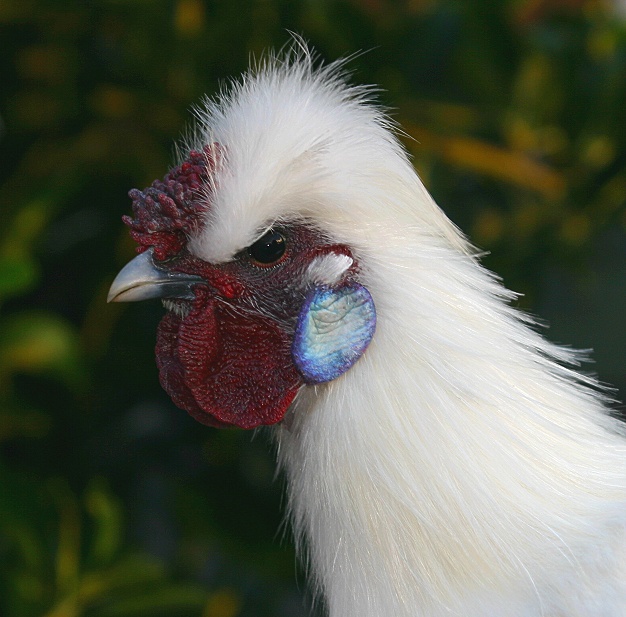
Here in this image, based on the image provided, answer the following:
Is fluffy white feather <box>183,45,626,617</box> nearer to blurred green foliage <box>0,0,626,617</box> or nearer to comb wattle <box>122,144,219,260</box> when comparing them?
comb wattle <box>122,144,219,260</box>

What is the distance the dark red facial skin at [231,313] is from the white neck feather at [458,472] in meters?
0.10

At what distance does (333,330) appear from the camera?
1239 mm

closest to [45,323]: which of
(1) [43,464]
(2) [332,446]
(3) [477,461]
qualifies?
(1) [43,464]

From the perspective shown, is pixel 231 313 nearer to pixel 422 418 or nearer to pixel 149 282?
pixel 149 282

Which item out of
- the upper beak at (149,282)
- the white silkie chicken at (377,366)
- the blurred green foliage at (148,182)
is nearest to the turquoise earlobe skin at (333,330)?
the white silkie chicken at (377,366)

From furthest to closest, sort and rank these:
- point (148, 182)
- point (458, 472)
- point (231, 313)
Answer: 1. point (148, 182)
2. point (231, 313)
3. point (458, 472)

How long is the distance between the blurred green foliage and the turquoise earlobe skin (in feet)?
3.71

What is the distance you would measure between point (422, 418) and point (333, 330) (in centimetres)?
18

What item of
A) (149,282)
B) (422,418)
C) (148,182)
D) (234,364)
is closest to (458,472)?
(422,418)

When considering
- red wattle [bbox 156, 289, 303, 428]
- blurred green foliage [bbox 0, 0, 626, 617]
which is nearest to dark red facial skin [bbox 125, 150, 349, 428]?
red wattle [bbox 156, 289, 303, 428]

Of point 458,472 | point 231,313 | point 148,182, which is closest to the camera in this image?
point 458,472

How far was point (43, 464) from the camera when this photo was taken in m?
2.70

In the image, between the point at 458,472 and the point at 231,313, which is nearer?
the point at 458,472

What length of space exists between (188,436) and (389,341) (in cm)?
168
